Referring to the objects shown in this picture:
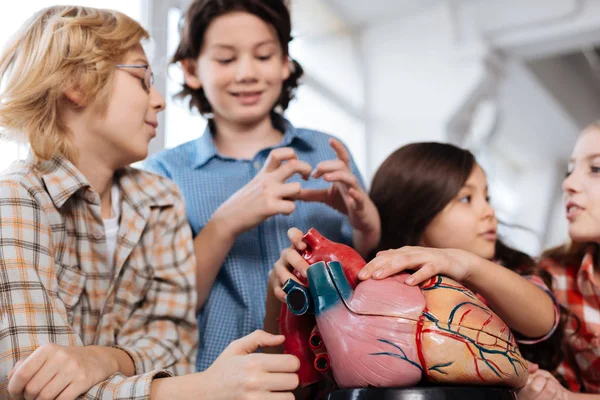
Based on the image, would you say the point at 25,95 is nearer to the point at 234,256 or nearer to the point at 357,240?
the point at 234,256

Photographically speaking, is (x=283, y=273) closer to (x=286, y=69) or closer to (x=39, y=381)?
(x=39, y=381)

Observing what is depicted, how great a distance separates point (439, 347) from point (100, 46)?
702 millimetres

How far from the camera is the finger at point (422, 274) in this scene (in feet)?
2.28

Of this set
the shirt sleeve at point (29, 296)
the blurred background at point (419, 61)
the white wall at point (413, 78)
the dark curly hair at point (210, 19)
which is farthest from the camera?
the white wall at point (413, 78)

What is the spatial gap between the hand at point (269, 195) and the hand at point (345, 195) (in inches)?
1.5

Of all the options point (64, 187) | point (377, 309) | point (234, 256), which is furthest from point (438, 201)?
point (64, 187)

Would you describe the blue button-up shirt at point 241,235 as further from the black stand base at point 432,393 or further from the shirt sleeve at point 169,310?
the black stand base at point 432,393

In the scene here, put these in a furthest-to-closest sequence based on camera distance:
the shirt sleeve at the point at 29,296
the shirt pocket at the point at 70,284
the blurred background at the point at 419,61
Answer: the blurred background at the point at 419,61, the shirt pocket at the point at 70,284, the shirt sleeve at the point at 29,296

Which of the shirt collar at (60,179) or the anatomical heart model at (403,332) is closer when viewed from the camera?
the anatomical heart model at (403,332)

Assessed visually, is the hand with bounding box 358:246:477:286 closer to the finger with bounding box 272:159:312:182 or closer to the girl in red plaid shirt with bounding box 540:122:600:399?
the finger with bounding box 272:159:312:182

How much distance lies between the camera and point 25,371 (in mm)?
679

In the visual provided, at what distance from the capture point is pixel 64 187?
0.91 meters

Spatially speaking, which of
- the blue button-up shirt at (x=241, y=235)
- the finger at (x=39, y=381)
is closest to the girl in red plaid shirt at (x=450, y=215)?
the blue button-up shirt at (x=241, y=235)

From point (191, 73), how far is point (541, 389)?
88 cm
